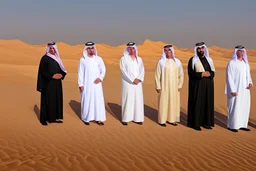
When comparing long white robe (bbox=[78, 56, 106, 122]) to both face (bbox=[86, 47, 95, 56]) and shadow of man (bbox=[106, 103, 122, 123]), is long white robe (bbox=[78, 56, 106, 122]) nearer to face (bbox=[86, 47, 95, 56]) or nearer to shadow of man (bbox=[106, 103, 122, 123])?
face (bbox=[86, 47, 95, 56])

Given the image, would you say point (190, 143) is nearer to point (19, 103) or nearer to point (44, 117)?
point (44, 117)

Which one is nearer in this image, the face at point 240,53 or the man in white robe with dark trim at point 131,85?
the face at point 240,53

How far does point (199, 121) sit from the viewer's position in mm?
8406

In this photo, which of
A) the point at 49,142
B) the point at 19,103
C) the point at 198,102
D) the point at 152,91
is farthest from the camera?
the point at 152,91

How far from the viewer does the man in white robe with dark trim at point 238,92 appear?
329 inches

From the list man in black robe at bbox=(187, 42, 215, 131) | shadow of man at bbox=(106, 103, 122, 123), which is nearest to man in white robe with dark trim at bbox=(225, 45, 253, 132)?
man in black robe at bbox=(187, 42, 215, 131)

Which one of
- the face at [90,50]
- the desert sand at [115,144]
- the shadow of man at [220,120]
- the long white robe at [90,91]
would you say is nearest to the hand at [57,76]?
the long white robe at [90,91]

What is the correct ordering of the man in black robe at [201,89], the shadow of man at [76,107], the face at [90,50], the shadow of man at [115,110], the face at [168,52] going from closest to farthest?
1. the man in black robe at [201,89]
2. the face at [168,52]
3. the face at [90,50]
4. the shadow of man at [115,110]
5. the shadow of man at [76,107]

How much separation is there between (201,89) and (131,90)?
64.2 inches

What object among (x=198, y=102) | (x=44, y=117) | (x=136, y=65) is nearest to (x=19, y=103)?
(x=44, y=117)

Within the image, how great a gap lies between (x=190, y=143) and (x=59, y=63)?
372 centimetres

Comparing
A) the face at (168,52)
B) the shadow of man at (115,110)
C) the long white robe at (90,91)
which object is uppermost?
the face at (168,52)

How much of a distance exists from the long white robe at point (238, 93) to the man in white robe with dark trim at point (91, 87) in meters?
2.99

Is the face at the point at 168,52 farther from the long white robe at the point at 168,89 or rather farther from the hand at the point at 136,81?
the hand at the point at 136,81
